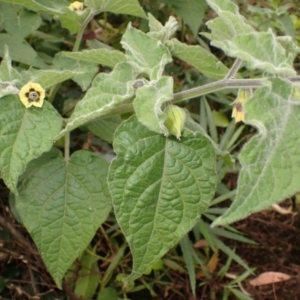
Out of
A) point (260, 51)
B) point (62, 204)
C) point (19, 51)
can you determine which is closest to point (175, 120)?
point (260, 51)

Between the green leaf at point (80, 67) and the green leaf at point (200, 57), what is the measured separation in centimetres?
24

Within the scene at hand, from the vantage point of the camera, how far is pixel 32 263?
1339 mm

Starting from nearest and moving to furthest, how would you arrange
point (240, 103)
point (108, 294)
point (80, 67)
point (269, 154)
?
1. point (269, 154)
2. point (240, 103)
3. point (80, 67)
4. point (108, 294)

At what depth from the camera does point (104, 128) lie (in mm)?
1122

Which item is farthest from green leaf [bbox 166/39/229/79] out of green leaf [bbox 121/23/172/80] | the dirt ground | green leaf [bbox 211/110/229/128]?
green leaf [bbox 211/110/229/128]

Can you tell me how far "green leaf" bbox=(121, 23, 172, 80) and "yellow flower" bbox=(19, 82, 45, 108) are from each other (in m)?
0.17

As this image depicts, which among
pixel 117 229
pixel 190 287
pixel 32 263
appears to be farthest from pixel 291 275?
pixel 32 263

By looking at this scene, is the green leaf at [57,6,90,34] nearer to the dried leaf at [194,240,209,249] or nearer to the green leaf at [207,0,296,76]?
the green leaf at [207,0,296,76]

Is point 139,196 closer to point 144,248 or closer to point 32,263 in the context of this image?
point 144,248

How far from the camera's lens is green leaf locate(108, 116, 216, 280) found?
76 cm

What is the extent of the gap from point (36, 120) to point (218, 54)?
45.8 inches

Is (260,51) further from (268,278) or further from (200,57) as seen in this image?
(268,278)

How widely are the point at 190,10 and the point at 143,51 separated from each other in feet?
1.99

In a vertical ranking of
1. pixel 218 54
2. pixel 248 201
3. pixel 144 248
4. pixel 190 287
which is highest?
pixel 248 201
